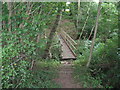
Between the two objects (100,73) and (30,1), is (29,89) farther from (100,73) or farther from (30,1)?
(100,73)

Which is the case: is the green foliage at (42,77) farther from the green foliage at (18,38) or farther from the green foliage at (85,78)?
the green foliage at (85,78)

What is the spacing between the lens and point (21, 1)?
1.72 metres

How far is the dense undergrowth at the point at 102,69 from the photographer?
2720mm

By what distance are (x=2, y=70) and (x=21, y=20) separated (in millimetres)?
Answer: 607

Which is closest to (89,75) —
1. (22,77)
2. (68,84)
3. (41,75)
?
(68,84)

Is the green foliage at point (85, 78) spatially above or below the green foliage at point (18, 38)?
below

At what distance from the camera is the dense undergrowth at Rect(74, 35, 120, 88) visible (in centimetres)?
272

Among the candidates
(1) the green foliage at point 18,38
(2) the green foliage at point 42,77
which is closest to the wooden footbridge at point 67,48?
(2) the green foliage at point 42,77

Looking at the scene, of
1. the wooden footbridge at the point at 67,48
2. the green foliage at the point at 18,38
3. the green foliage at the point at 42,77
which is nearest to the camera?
the green foliage at the point at 18,38

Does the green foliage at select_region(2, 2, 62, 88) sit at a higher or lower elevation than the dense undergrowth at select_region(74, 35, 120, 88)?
higher

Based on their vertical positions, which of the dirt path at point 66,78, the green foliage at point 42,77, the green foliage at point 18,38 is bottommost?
the dirt path at point 66,78

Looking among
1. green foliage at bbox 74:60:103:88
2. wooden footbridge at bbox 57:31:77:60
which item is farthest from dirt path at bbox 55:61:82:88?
wooden footbridge at bbox 57:31:77:60

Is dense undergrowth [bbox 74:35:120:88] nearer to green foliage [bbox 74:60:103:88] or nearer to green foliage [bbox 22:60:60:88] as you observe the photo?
green foliage [bbox 74:60:103:88]

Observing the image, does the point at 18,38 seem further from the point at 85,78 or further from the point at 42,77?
the point at 85,78
